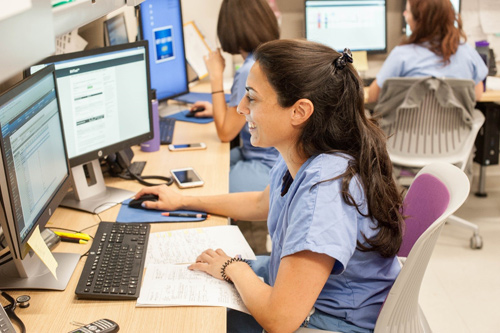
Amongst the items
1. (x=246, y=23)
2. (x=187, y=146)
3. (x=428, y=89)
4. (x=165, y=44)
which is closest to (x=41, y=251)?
(x=187, y=146)

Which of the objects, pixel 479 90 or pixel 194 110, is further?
pixel 479 90

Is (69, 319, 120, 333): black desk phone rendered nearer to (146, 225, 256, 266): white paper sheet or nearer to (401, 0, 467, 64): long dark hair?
(146, 225, 256, 266): white paper sheet

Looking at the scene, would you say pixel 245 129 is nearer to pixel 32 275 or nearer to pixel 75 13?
pixel 32 275

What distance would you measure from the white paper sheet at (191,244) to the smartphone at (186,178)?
332 mm

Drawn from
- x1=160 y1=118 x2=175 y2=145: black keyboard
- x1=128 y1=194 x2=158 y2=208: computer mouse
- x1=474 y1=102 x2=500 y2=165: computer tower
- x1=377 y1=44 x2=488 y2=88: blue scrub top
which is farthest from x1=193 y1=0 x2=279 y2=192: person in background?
x1=474 y1=102 x2=500 y2=165: computer tower

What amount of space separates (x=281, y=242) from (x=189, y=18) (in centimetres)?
239

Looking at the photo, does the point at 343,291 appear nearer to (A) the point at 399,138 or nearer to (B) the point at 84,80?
(B) the point at 84,80

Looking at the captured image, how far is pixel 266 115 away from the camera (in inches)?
52.8

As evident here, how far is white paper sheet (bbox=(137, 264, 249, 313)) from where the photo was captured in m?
1.27

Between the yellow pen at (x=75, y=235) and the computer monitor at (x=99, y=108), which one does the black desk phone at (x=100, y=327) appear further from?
the computer monitor at (x=99, y=108)

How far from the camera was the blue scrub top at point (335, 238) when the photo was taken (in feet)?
3.91

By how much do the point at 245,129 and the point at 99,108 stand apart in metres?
0.90

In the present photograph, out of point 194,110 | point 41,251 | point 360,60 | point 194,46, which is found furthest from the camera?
point 360,60

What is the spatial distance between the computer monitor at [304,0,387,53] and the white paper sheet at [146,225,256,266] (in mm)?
2214
